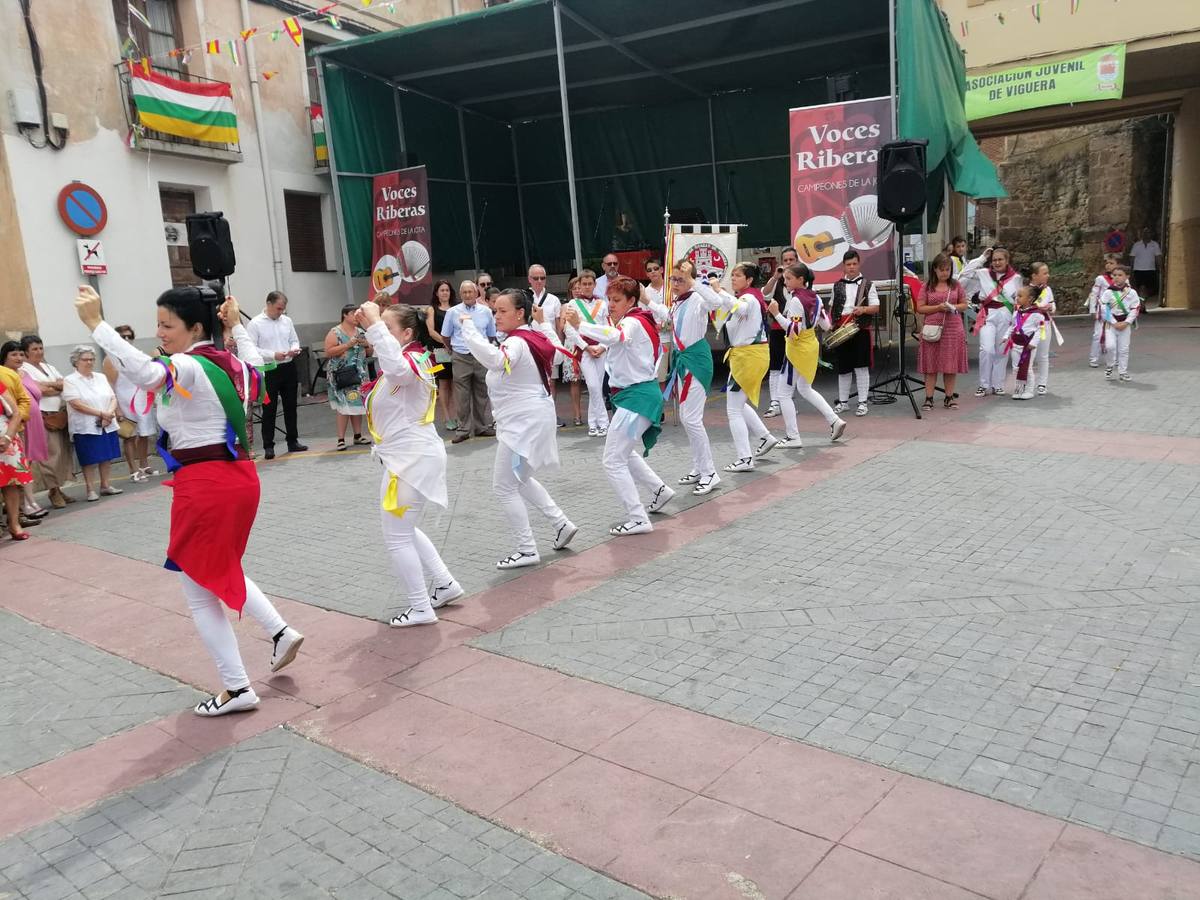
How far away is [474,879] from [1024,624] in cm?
297

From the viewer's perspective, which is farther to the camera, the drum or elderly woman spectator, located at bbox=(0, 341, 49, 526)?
the drum

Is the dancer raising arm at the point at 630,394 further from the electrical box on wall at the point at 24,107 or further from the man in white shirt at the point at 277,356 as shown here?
the electrical box on wall at the point at 24,107

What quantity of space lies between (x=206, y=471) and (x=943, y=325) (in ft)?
27.7

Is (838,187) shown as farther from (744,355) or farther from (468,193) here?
(468,193)

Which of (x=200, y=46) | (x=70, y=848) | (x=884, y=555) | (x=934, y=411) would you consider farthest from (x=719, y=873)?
(x=200, y=46)

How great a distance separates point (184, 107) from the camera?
13352 mm

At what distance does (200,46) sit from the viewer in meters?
13.8

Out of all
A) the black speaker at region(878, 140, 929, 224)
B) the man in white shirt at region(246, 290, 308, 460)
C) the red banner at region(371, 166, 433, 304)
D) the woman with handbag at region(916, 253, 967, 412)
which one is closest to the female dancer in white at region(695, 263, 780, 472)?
the woman with handbag at region(916, 253, 967, 412)

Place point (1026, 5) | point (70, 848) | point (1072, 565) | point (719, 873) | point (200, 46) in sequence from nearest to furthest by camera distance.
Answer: point (719, 873), point (70, 848), point (1072, 565), point (200, 46), point (1026, 5)

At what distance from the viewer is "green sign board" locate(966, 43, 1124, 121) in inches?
636

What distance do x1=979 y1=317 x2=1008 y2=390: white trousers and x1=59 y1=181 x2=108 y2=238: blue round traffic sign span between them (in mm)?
11568

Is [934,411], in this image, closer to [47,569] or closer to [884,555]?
[884,555]

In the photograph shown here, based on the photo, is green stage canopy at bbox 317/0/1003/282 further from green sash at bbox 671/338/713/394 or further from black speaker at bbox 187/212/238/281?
green sash at bbox 671/338/713/394

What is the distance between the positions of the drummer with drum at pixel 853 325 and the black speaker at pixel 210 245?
20.8 feet
